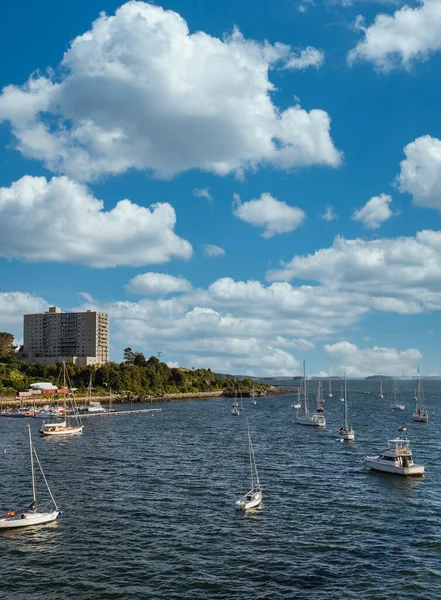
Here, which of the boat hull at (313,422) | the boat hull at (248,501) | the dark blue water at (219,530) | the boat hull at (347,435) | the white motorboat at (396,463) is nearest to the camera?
the dark blue water at (219,530)

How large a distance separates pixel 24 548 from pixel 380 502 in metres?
41.0

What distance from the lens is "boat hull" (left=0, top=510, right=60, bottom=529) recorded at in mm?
56062

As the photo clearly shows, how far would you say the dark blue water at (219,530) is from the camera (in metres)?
43.7

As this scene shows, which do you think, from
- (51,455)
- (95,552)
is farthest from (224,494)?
(51,455)

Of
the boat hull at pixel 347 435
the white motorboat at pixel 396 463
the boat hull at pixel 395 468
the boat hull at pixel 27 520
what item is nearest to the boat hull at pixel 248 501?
the boat hull at pixel 27 520

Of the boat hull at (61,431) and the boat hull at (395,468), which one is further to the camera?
the boat hull at (61,431)

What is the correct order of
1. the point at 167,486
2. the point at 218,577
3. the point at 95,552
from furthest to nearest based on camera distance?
1. the point at 167,486
2. the point at 95,552
3. the point at 218,577

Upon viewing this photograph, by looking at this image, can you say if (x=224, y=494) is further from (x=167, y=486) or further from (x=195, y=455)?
(x=195, y=455)

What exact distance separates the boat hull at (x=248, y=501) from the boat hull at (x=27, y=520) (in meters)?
19.6

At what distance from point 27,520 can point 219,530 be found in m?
18.8

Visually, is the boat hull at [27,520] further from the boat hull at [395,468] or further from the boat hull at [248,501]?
the boat hull at [395,468]

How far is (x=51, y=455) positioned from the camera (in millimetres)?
104125

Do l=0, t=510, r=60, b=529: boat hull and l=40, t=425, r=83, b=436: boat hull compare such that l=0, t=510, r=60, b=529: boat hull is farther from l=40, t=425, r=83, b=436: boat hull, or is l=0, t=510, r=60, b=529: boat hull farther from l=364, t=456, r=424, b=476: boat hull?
l=40, t=425, r=83, b=436: boat hull

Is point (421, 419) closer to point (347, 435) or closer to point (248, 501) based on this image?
point (347, 435)
